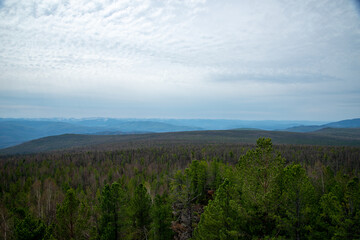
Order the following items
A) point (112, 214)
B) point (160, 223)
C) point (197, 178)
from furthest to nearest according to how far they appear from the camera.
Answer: point (197, 178)
point (160, 223)
point (112, 214)

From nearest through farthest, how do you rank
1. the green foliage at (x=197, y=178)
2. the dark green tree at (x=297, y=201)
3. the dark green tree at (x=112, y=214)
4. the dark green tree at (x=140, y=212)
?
the dark green tree at (x=297, y=201) < the dark green tree at (x=112, y=214) < the dark green tree at (x=140, y=212) < the green foliage at (x=197, y=178)

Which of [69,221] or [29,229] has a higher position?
[29,229]

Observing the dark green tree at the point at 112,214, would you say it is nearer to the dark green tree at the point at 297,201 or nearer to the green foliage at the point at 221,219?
the green foliage at the point at 221,219

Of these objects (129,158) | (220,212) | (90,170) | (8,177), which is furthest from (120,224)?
(129,158)

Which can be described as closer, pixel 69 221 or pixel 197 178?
pixel 69 221

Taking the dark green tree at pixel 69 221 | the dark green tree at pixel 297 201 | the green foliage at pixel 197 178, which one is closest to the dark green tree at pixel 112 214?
the dark green tree at pixel 69 221

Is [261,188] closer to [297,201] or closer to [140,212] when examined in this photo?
[297,201]

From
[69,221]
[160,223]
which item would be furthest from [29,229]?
[160,223]

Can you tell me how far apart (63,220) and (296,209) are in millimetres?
20446

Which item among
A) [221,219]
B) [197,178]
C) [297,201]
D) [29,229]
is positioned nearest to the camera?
[29,229]

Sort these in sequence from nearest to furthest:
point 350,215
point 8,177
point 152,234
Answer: point 350,215 → point 152,234 → point 8,177

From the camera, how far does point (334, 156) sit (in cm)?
9200

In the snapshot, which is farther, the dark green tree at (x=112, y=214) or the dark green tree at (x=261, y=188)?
the dark green tree at (x=112, y=214)

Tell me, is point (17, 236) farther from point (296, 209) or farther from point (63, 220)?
point (296, 209)
